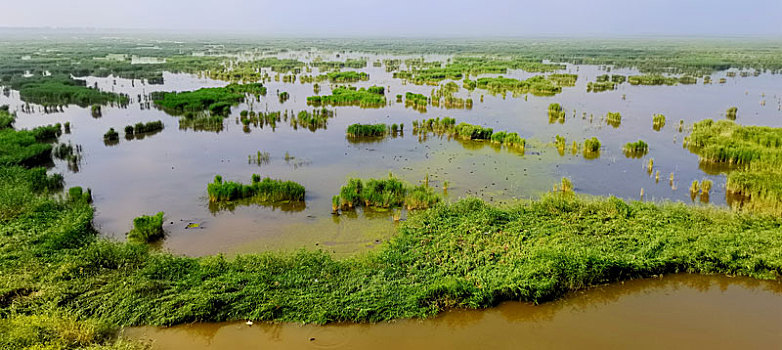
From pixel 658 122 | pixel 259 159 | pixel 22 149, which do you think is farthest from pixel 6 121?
pixel 658 122

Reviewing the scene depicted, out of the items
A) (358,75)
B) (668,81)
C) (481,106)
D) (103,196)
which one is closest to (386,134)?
(481,106)

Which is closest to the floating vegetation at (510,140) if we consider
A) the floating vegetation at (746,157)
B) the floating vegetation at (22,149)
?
the floating vegetation at (746,157)

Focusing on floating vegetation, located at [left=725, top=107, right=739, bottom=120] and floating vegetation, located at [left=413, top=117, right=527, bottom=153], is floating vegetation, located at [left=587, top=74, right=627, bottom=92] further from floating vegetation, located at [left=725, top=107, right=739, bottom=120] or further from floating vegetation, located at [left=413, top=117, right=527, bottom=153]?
floating vegetation, located at [left=413, top=117, right=527, bottom=153]

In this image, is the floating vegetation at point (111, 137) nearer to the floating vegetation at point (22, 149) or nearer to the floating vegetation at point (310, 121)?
the floating vegetation at point (22, 149)

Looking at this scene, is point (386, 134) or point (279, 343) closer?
point (279, 343)

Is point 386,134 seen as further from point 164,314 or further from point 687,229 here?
point 164,314

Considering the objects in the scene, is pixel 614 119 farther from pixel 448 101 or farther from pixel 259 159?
pixel 259 159

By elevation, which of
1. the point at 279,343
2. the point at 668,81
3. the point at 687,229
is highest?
the point at 668,81
